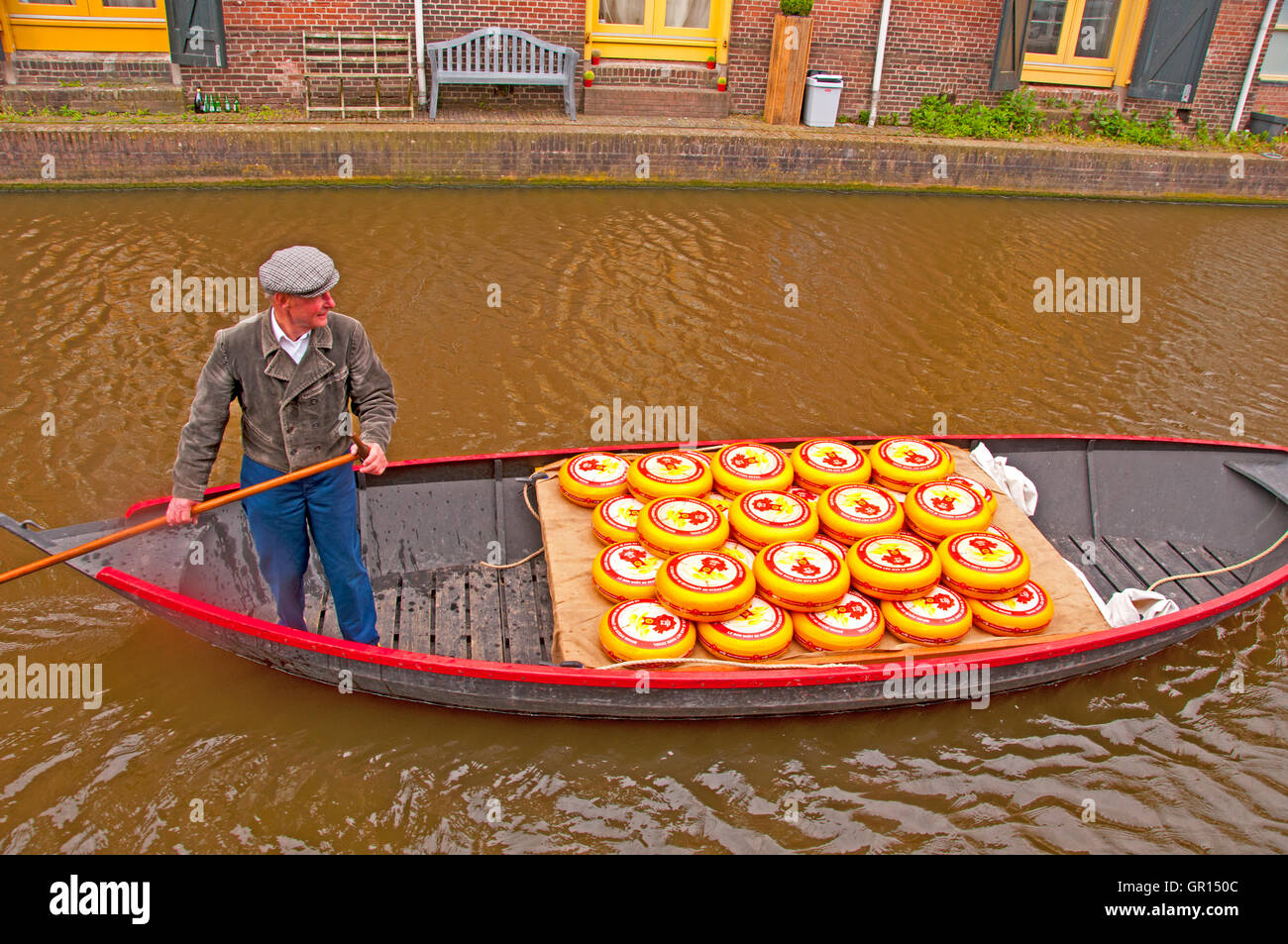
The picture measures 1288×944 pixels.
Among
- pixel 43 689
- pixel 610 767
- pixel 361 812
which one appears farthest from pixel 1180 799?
pixel 43 689

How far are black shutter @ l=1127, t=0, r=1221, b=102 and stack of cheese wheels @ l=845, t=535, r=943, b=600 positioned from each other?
14.3 m

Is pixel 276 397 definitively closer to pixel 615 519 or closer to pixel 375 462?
pixel 375 462

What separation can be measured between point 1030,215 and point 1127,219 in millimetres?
1542

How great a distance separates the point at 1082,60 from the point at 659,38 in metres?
7.48

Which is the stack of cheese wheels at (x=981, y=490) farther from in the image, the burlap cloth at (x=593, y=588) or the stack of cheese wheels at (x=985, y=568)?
the stack of cheese wheels at (x=985, y=568)

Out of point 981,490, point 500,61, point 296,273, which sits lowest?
point 981,490

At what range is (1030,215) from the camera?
45.8 feet

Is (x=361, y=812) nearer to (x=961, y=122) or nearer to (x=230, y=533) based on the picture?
(x=230, y=533)

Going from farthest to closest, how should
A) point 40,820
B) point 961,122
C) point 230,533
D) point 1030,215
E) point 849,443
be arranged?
point 961,122, point 1030,215, point 849,443, point 230,533, point 40,820

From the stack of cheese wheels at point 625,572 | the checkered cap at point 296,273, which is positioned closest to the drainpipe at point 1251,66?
the stack of cheese wheels at point 625,572

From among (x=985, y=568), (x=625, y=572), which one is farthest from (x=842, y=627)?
(x=625, y=572)

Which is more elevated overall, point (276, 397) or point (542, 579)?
point (276, 397)

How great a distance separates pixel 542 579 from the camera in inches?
236

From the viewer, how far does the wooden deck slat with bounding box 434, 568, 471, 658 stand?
544 centimetres
